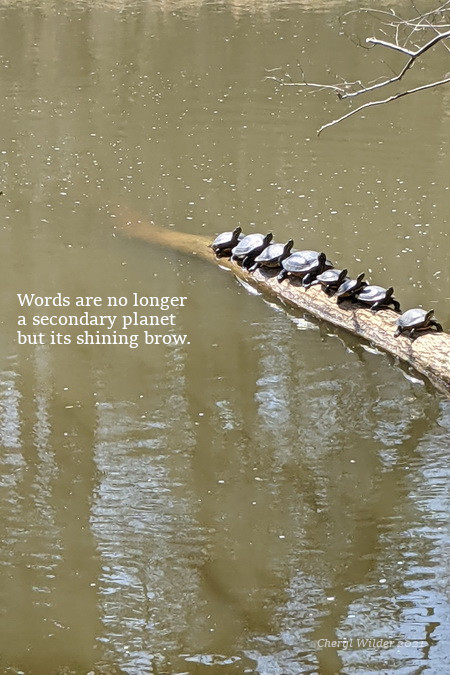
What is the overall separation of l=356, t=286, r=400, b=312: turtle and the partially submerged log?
0.06 metres

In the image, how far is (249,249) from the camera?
24.5 ft

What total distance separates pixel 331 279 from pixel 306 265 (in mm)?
320

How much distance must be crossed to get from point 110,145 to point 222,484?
6.51 m

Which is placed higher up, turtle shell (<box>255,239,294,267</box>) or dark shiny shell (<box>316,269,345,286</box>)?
turtle shell (<box>255,239,294,267</box>)

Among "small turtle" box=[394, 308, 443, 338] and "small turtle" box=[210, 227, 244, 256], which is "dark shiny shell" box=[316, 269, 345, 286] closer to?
"small turtle" box=[394, 308, 443, 338]

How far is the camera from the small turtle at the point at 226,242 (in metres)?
7.69

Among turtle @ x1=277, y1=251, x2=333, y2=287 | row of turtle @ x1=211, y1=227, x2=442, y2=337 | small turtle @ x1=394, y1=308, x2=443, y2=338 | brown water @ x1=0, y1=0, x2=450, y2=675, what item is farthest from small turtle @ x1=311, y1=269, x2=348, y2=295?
small turtle @ x1=394, y1=308, x2=443, y2=338

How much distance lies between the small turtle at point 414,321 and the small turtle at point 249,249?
1.62m

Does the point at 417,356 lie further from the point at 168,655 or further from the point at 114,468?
the point at 168,655

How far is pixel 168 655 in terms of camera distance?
12.9 ft

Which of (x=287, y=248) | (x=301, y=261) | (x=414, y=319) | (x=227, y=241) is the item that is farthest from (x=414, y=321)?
(x=227, y=241)

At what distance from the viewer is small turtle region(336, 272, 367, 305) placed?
6.65 m

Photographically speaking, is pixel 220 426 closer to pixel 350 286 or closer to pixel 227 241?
pixel 350 286

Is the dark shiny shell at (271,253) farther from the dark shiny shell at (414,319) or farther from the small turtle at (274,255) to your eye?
the dark shiny shell at (414,319)
